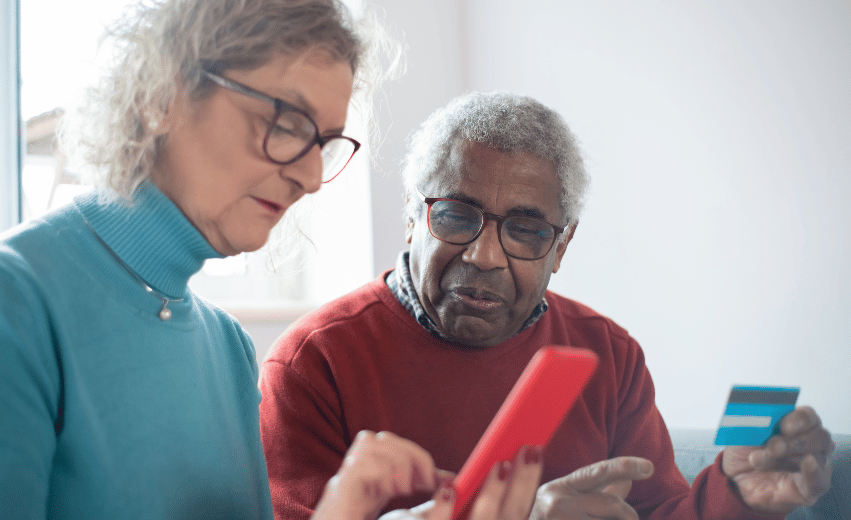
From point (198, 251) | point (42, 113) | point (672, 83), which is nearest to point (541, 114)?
point (672, 83)

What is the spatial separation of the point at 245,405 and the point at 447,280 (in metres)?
0.46

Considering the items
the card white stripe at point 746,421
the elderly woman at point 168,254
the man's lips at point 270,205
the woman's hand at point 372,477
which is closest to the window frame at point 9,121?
the elderly woman at point 168,254

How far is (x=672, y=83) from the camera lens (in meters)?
1.73

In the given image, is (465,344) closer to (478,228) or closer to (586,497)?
(478,228)

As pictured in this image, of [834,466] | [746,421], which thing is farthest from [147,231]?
[834,466]

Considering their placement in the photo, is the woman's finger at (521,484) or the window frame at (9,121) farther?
the window frame at (9,121)

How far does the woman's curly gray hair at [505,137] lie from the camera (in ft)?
4.08

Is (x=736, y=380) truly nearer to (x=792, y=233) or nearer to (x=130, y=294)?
(x=792, y=233)

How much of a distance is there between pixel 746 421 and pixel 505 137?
A: 63 cm

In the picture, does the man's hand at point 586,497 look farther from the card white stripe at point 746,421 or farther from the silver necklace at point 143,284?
the silver necklace at point 143,284

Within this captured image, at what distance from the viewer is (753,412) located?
96cm

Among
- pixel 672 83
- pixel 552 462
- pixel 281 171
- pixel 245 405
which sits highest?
pixel 672 83

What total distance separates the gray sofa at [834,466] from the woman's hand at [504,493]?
27.8 inches

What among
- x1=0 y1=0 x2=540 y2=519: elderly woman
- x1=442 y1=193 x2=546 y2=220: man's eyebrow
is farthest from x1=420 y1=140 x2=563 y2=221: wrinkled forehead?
x1=0 y1=0 x2=540 y2=519: elderly woman
